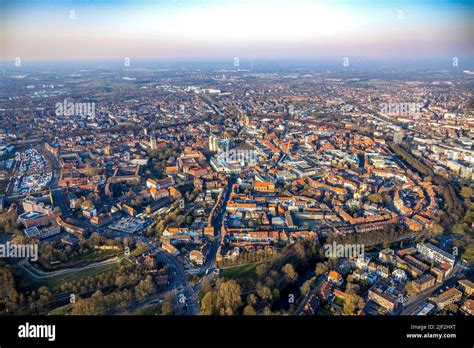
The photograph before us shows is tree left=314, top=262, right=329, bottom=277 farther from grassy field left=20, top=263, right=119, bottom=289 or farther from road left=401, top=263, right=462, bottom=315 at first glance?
grassy field left=20, top=263, right=119, bottom=289

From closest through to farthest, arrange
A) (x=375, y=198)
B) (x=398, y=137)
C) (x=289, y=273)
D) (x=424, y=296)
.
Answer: (x=424, y=296) → (x=289, y=273) → (x=375, y=198) → (x=398, y=137)

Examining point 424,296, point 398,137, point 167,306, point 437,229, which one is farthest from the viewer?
point 398,137

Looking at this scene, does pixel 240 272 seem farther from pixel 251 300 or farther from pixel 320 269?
pixel 320 269

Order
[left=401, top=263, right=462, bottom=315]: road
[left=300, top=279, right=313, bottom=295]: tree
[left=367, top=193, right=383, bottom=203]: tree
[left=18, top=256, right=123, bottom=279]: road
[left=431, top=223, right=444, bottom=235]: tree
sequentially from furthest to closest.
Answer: [left=367, top=193, right=383, bottom=203]: tree
[left=431, top=223, right=444, bottom=235]: tree
[left=18, top=256, right=123, bottom=279]: road
[left=300, top=279, right=313, bottom=295]: tree
[left=401, top=263, right=462, bottom=315]: road

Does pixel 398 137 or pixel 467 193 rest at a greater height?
pixel 398 137

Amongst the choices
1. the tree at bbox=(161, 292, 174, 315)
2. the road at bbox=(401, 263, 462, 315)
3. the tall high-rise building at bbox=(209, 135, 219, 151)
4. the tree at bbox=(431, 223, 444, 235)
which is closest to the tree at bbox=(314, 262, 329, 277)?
the road at bbox=(401, 263, 462, 315)

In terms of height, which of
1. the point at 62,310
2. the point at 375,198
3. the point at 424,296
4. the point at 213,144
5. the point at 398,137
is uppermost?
the point at 398,137

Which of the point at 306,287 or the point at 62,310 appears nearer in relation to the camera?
the point at 62,310

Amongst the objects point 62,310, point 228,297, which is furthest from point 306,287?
point 62,310

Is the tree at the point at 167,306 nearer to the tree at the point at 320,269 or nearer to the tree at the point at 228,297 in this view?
the tree at the point at 228,297
